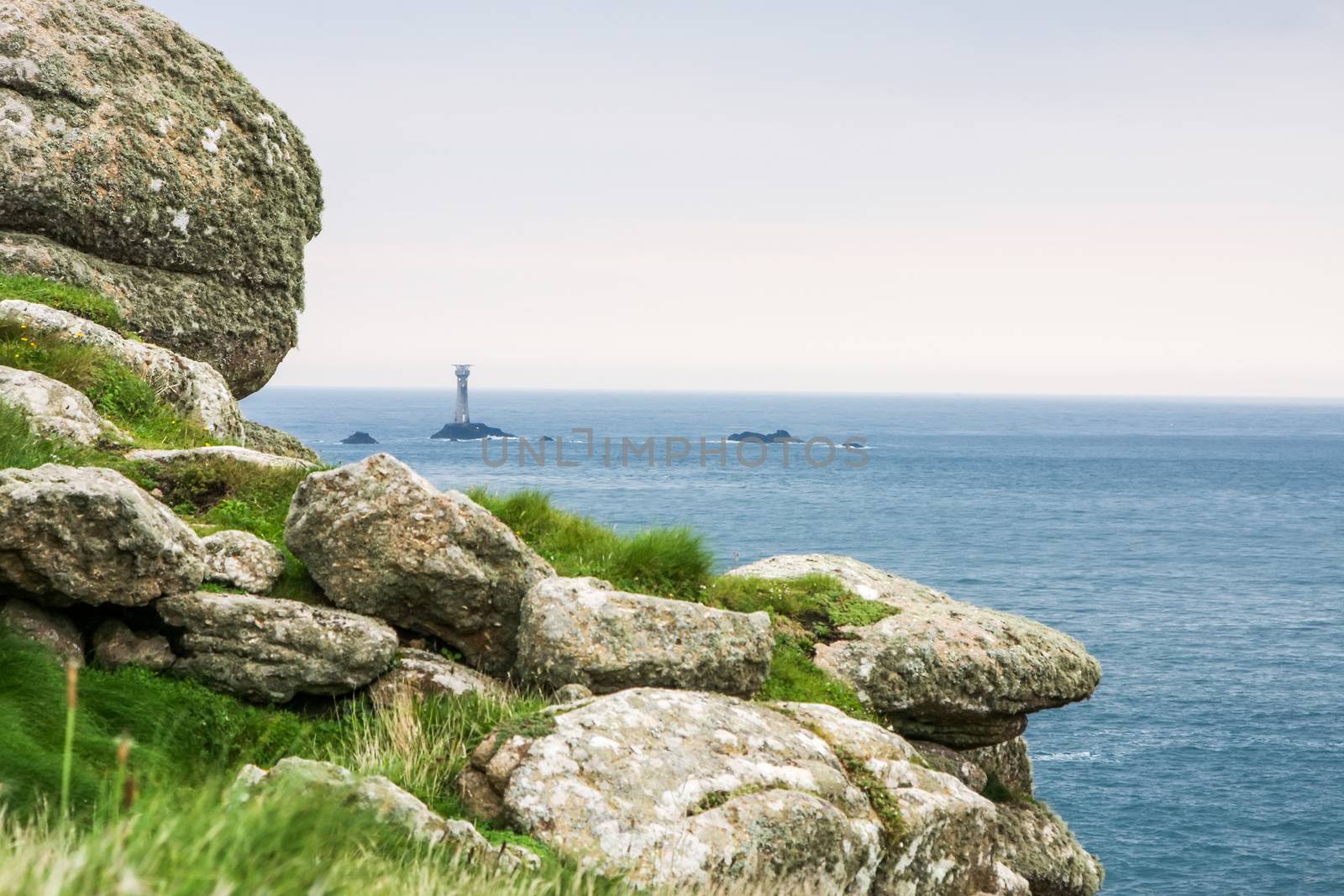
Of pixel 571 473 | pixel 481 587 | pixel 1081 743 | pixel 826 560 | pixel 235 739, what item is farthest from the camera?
pixel 571 473

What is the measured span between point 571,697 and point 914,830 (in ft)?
11.1

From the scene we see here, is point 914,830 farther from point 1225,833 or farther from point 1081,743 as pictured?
point 1081,743

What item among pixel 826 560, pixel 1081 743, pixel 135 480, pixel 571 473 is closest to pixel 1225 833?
pixel 1081 743

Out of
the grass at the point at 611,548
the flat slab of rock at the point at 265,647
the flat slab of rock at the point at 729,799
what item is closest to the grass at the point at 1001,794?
the flat slab of rock at the point at 729,799

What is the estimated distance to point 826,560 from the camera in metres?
17.7

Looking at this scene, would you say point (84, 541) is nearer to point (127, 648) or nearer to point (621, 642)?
point (127, 648)

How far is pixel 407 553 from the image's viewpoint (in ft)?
37.6

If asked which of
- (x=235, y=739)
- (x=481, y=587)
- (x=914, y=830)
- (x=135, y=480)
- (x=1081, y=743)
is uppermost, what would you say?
(x=135, y=480)

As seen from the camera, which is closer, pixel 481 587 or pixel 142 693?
pixel 142 693

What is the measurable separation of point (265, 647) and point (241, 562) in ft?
4.46

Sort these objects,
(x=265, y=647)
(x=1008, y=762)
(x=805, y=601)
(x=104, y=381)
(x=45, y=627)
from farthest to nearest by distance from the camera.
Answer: (x=1008, y=762)
(x=104, y=381)
(x=805, y=601)
(x=265, y=647)
(x=45, y=627)

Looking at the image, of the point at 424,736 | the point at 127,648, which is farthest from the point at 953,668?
the point at 127,648

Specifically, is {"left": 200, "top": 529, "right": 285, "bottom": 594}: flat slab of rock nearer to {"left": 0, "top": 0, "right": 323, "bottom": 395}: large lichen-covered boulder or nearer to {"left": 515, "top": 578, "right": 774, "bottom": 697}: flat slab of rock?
{"left": 515, "top": 578, "right": 774, "bottom": 697}: flat slab of rock

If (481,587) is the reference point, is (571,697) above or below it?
below
